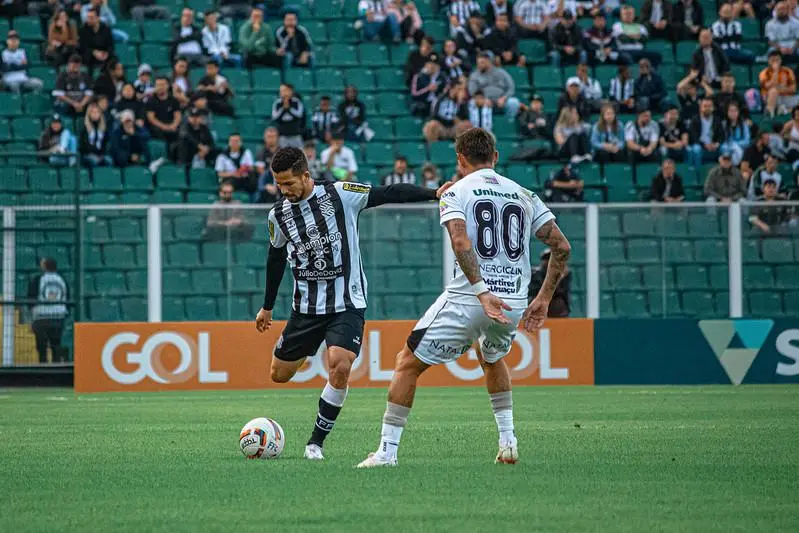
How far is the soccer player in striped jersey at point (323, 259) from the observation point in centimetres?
934

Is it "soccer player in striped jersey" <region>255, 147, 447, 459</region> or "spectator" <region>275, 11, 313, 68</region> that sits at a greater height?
"spectator" <region>275, 11, 313, 68</region>

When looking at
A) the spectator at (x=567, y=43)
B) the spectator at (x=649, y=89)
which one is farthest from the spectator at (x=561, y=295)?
the spectator at (x=567, y=43)

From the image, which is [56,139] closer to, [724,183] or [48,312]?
[48,312]

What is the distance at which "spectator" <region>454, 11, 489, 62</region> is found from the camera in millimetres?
24578

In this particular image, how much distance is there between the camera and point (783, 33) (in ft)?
83.5

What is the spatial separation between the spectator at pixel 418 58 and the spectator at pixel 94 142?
5307 mm

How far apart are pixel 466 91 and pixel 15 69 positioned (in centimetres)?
771

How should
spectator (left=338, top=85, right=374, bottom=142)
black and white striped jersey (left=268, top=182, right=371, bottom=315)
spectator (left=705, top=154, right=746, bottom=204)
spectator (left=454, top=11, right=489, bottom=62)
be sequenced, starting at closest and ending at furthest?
black and white striped jersey (left=268, top=182, right=371, bottom=315) < spectator (left=705, top=154, right=746, bottom=204) < spectator (left=338, top=85, right=374, bottom=142) < spectator (left=454, top=11, right=489, bottom=62)

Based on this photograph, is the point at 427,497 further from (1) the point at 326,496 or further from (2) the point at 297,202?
(2) the point at 297,202

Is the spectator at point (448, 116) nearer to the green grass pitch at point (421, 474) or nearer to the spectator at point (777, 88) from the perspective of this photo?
the spectator at point (777, 88)

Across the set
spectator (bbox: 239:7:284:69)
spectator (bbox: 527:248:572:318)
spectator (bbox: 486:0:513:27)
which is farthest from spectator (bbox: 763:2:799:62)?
spectator (bbox: 239:7:284:69)

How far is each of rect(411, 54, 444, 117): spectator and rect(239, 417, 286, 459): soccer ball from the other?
14.8 m

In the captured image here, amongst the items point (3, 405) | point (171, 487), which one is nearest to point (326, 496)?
point (171, 487)

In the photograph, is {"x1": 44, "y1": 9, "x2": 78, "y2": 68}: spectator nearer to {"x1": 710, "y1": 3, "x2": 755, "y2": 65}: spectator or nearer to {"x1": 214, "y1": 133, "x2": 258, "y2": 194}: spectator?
{"x1": 214, "y1": 133, "x2": 258, "y2": 194}: spectator
